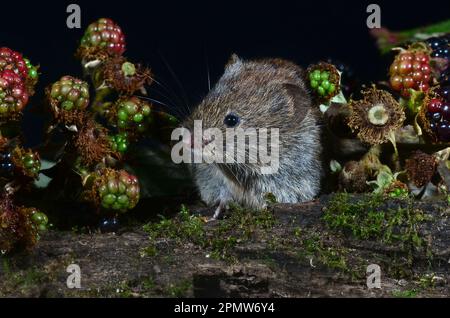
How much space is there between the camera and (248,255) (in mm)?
2977

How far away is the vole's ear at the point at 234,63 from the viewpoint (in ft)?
12.9

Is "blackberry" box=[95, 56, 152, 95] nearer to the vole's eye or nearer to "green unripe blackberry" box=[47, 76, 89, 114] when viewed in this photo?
"green unripe blackberry" box=[47, 76, 89, 114]

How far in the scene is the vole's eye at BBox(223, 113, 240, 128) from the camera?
3611 millimetres

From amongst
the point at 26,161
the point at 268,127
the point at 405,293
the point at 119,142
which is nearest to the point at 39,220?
the point at 26,161

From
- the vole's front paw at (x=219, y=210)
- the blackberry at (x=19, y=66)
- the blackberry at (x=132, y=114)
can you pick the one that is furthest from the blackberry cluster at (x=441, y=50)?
the blackberry at (x=19, y=66)

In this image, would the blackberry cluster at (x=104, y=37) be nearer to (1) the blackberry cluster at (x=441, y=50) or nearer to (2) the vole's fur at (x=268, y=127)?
(2) the vole's fur at (x=268, y=127)

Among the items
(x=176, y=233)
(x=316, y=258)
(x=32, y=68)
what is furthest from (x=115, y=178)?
(x=316, y=258)

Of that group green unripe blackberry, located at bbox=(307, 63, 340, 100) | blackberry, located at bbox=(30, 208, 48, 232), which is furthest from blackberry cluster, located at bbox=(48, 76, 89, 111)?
green unripe blackberry, located at bbox=(307, 63, 340, 100)

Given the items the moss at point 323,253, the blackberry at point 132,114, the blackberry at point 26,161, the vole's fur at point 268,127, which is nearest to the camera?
the moss at point 323,253

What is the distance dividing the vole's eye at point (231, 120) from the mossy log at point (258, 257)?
0.46 meters

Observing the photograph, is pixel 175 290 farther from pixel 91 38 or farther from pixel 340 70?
pixel 340 70

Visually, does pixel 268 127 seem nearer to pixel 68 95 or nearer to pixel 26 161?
pixel 68 95

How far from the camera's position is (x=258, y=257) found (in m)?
2.95

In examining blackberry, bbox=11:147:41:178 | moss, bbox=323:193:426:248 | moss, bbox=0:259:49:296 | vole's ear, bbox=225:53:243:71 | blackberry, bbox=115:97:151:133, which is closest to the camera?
moss, bbox=0:259:49:296
